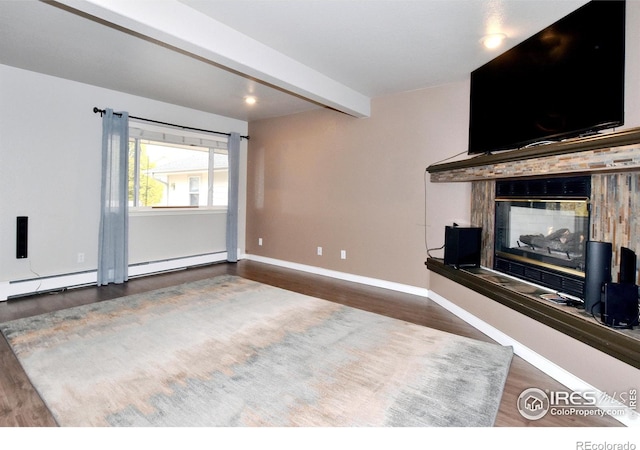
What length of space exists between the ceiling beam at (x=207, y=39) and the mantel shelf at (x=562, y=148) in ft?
5.57

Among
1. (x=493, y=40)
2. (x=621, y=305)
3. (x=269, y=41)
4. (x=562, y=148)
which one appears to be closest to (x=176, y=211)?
(x=269, y=41)

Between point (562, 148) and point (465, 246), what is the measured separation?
144cm

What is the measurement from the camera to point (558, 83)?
239cm

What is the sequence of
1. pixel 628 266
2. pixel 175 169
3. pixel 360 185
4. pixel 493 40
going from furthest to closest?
1. pixel 175 169
2. pixel 360 185
3. pixel 493 40
4. pixel 628 266

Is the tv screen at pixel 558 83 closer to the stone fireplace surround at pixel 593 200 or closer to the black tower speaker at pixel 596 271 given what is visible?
the stone fireplace surround at pixel 593 200

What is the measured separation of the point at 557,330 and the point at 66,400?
9.45ft

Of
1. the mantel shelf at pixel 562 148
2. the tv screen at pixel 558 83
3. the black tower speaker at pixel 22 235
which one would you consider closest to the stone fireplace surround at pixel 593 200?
the mantel shelf at pixel 562 148

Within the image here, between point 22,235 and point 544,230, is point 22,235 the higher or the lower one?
the lower one

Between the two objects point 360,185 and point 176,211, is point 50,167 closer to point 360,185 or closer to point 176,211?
point 176,211

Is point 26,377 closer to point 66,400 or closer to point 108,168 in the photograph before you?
point 66,400

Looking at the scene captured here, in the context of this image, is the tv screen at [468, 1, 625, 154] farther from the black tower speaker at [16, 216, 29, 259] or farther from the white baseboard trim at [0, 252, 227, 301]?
the black tower speaker at [16, 216, 29, 259]

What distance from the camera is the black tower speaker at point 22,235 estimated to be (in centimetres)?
378
